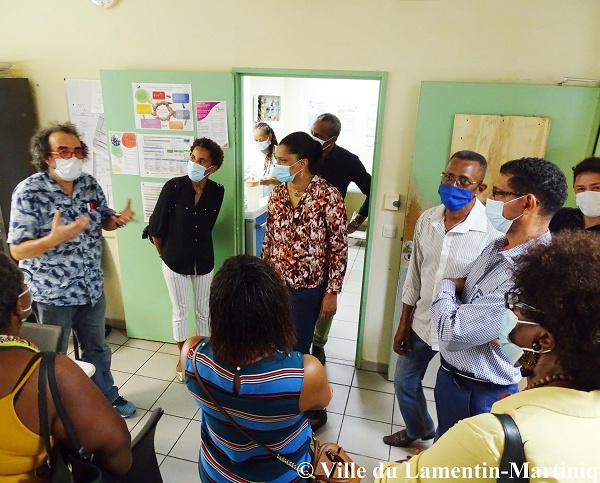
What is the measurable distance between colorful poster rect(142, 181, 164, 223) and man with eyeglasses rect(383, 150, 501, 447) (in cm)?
192

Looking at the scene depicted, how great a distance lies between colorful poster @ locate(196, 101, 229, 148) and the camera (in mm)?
2725

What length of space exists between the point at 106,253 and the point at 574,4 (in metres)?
3.56

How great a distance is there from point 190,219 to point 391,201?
4.36 ft

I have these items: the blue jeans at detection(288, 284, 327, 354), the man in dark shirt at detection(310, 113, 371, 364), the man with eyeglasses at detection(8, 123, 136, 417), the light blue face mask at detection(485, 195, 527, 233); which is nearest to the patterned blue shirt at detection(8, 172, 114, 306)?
the man with eyeglasses at detection(8, 123, 136, 417)

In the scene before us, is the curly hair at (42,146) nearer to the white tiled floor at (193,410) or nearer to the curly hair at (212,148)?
the curly hair at (212,148)

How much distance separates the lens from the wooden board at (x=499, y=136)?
7.41 ft

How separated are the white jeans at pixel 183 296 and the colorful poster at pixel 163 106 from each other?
99 centimetres

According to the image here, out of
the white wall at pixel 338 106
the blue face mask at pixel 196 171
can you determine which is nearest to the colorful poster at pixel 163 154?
the blue face mask at pixel 196 171

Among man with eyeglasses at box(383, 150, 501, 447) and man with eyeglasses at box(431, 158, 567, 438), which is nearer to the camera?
man with eyeglasses at box(431, 158, 567, 438)

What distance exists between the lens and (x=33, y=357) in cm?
103

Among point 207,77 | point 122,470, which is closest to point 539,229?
point 122,470

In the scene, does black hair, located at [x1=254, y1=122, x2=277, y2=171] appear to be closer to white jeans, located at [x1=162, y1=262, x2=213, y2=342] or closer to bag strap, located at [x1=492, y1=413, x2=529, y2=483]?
white jeans, located at [x1=162, y1=262, x2=213, y2=342]

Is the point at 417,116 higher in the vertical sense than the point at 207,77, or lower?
lower

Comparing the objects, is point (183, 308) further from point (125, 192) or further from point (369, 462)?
point (369, 462)
